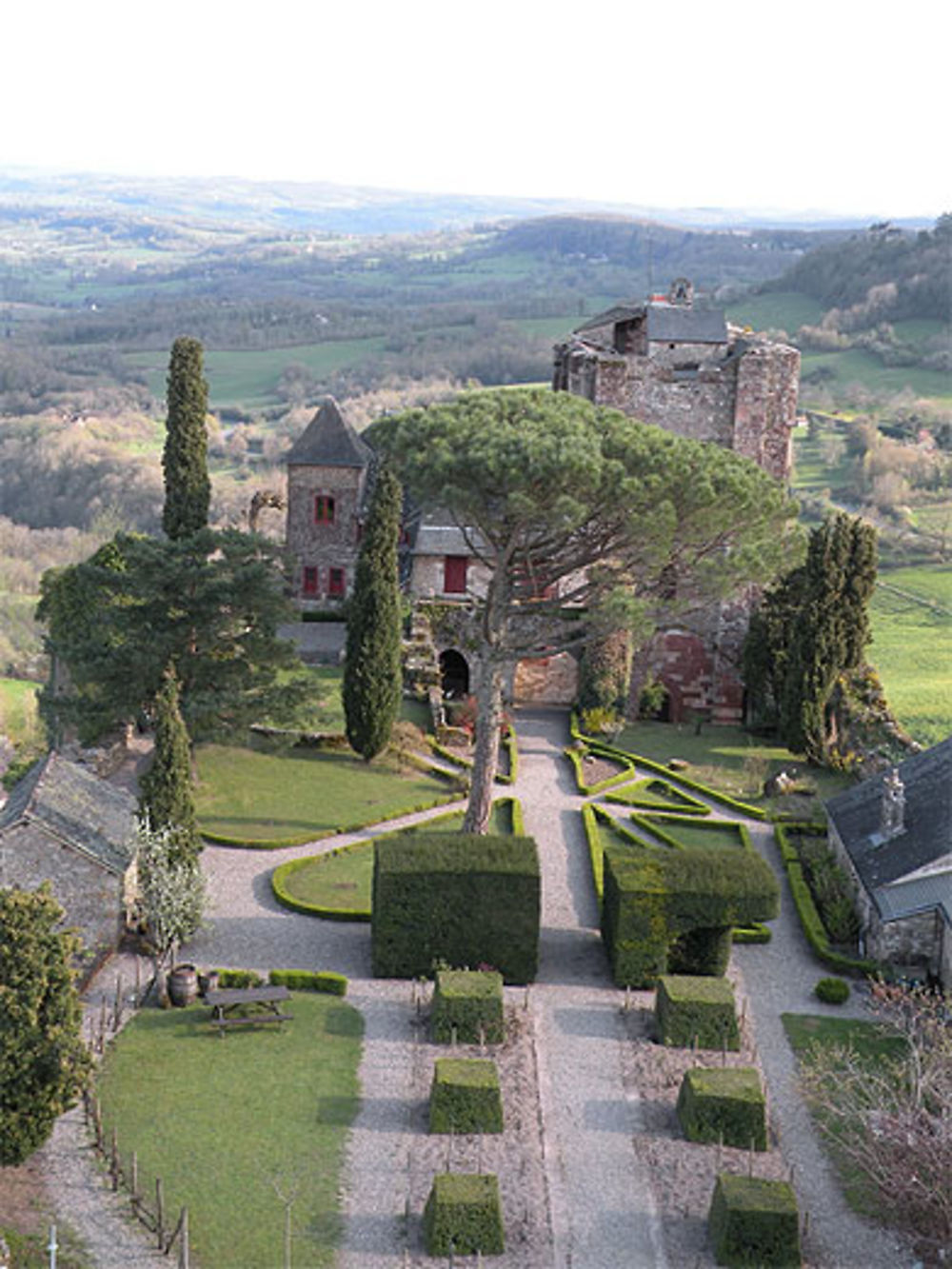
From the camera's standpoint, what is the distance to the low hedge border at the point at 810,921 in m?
33.7

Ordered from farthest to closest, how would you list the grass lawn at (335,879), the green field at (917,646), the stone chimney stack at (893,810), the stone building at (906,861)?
the green field at (917,646)
the grass lawn at (335,879)
the stone chimney stack at (893,810)
the stone building at (906,861)

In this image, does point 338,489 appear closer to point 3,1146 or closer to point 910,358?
point 3,1146

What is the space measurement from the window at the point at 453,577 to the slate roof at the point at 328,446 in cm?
632

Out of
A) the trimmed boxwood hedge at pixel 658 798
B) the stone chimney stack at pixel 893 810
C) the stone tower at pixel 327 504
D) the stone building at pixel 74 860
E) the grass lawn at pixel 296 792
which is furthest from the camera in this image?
the stone tower at pixel 327 504

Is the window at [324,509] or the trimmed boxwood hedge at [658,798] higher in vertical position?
the window at [324,509]

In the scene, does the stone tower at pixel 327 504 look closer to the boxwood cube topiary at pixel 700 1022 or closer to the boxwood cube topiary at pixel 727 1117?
the boxwood cube topiary at pixel 700 1022

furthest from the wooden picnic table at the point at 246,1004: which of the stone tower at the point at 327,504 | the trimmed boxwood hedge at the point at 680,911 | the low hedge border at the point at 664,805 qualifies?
the stone tower at the point at 327,504

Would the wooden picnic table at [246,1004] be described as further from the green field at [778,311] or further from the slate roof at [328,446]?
the green field at [778,311]

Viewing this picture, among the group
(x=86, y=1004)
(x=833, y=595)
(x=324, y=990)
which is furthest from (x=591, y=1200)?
(x=833, y=595)

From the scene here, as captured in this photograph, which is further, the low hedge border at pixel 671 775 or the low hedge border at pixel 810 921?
the low hedge border at pixel 671 775

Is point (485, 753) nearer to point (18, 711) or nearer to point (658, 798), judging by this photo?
point (658, 798)

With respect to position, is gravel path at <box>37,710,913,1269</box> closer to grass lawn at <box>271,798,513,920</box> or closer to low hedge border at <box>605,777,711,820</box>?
grass lawn at <box>271,798,513,920</box>

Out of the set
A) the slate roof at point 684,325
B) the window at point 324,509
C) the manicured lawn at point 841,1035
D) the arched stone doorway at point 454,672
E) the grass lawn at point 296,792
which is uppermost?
the slate roof at point 684,325

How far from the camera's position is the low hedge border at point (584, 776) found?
45344 millimetres
